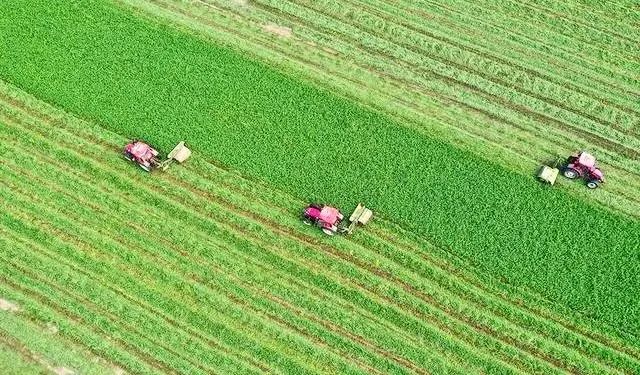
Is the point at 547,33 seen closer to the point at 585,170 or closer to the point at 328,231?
the point at 585,170

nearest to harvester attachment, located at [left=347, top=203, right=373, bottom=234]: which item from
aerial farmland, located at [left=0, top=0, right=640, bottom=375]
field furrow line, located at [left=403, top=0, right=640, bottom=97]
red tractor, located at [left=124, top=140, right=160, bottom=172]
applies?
aerial farmland, located at [left=0, top=0, right=640, bottom=375]

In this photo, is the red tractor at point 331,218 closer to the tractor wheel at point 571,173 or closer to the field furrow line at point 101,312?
the field furrow line at point 101,312

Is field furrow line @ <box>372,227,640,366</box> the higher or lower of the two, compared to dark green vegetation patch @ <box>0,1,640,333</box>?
lower

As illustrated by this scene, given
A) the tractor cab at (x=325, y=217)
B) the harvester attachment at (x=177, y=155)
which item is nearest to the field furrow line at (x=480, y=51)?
the tractor cab at (x=325, y=217)

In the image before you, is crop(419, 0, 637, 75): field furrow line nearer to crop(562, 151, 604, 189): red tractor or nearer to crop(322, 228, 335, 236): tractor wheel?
crop(562, 151, 604, 189): red tractor

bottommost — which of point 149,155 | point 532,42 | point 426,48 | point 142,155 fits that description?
point 142,155

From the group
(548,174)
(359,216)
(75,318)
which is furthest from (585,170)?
(75,318)
